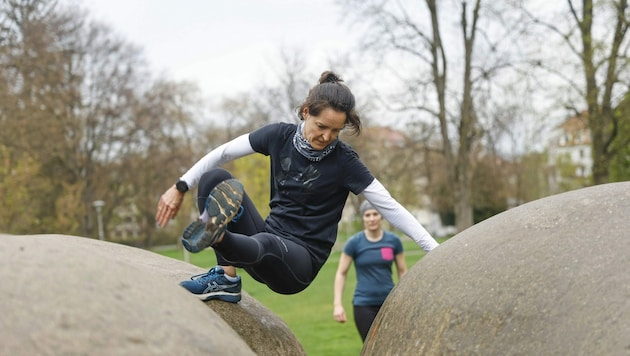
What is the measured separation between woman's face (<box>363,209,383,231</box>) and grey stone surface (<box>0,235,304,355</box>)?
18.2 feet

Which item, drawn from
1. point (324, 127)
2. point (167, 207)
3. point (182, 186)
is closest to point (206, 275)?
Answer: point (167, 207)

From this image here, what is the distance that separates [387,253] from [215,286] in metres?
4.32

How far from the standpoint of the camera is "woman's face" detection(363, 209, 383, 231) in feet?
28.3

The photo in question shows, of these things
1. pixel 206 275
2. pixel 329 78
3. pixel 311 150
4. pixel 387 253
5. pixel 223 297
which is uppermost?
pixel 329 78

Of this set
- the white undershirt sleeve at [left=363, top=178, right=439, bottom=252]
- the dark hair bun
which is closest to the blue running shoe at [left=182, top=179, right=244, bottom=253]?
the white undershirt sleeve at [left=363, top=178, right=439, bottom=252]

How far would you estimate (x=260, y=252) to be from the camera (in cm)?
454

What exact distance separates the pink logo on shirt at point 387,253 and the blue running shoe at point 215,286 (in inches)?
161

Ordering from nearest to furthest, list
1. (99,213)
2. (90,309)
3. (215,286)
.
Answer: (90,309)
(215,286)
(99,213)

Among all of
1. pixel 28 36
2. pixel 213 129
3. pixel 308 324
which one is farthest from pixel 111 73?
pixel 308 324

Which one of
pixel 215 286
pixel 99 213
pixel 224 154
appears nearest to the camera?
pixel 215 286

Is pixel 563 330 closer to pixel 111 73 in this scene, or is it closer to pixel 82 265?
pixel 82 265

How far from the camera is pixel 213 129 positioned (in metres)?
58.0

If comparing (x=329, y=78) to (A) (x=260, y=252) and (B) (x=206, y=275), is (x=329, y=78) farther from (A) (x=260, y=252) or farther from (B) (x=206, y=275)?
(B) (x=206, y=275)

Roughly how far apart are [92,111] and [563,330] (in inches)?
1520
